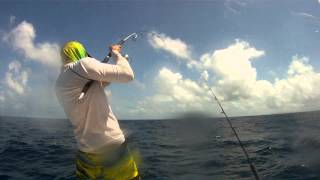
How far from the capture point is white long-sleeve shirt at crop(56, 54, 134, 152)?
3715 mm

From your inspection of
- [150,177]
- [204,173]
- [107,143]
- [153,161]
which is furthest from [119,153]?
[153,161]

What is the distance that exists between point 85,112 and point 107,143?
424 mm

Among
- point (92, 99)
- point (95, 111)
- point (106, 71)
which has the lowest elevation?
point (95, 111)

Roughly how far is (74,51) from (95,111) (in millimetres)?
725

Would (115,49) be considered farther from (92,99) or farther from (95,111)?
(95,111)

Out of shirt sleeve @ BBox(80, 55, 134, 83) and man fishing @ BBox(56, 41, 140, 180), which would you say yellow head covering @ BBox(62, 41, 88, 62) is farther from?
shirt sleeve @ BBox(80, 55, 134, 83)

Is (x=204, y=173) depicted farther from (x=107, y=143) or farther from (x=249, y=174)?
(x=107, y=143)

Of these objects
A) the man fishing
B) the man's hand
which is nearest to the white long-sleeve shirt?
the man fishing

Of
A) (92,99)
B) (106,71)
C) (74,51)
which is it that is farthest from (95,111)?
(74,51)

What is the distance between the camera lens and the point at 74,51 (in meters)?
4.02

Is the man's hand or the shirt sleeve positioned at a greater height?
the man's hand

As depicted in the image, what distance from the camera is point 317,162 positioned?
1366cm

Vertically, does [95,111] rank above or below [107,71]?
below

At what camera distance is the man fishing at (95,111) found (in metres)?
3.75
